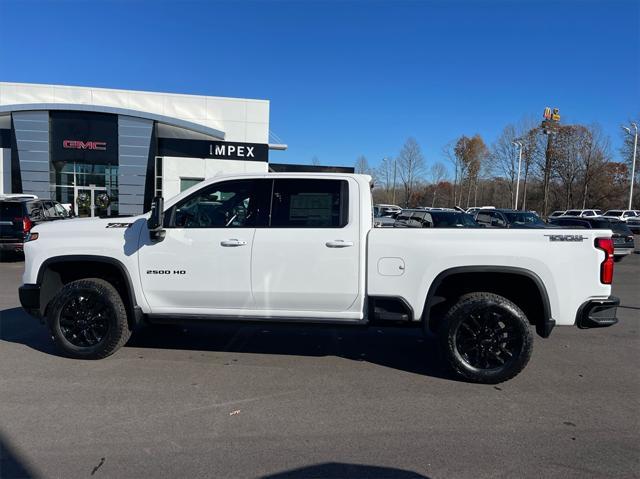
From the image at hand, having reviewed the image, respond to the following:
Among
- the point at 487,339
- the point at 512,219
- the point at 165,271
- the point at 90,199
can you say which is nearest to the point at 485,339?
the point at 487,339

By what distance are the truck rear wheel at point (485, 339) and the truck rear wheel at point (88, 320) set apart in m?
3.37

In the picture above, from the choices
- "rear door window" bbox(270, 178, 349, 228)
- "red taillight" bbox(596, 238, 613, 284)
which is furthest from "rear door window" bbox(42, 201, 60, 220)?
"red taillight" bbox(596, 238, 613, 284)

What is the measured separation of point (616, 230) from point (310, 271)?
16.9 m

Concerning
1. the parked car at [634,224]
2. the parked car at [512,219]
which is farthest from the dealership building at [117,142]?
the parked car at [634,224]

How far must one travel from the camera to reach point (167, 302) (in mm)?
4871

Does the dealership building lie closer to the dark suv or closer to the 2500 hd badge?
the dark suv

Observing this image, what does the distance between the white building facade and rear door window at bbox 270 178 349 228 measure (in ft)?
76.6

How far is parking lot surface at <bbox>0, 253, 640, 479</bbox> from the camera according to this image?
3.06 m

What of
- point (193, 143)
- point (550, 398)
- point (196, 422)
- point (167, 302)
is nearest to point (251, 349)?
point (167, 302)

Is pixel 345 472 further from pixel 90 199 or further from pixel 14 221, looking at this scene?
pixel 90 199

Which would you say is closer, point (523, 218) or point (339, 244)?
point (339, 244)

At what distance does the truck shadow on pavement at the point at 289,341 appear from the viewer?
5168 millimetres

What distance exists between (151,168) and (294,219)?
965 inches

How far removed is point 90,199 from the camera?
89.1 feet
